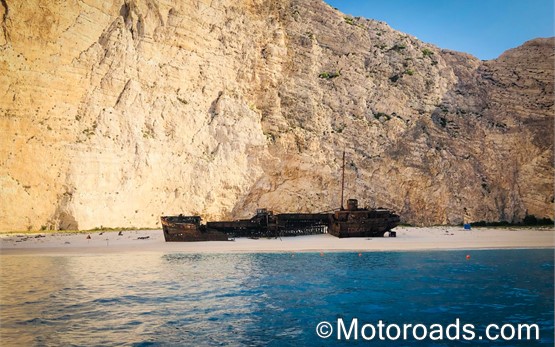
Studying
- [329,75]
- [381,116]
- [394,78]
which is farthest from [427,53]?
[329,75]

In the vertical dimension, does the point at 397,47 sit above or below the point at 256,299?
above

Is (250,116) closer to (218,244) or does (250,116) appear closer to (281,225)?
(281,225)

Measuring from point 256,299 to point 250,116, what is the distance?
1503 inches

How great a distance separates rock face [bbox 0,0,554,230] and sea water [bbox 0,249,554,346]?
17.3 meters

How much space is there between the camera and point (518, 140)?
53719 mm

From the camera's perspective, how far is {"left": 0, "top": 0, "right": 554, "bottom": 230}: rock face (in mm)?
37000

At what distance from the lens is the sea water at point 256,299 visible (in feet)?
32.1

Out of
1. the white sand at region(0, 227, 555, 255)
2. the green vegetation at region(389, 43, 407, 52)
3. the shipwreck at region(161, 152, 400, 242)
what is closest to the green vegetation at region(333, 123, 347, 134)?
the green vegetation at region(389, 43, 407, 52)

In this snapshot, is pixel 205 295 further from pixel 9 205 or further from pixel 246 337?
pixel 9 205

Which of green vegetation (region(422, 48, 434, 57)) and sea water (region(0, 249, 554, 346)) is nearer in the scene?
sea water (region(0, 249, 554, 346))

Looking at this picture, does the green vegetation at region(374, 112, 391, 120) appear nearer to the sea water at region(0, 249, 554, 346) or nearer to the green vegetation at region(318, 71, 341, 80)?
the green vegetation at region(318, 71, 341, 80)

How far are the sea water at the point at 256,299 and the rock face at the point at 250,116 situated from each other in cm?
1734

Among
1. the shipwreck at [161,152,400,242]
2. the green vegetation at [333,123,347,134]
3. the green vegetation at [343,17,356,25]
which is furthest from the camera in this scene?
the green vegetation at [343,17,356,25]

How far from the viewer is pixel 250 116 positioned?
49844 mm
